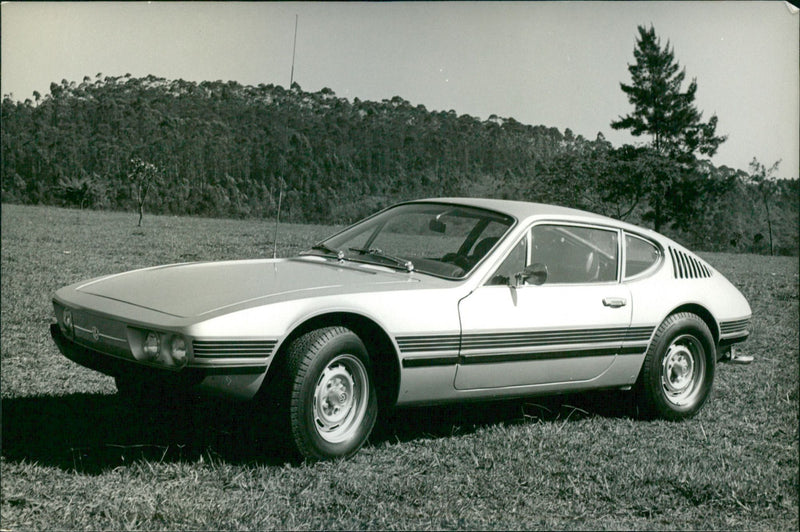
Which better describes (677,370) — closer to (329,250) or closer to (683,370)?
(683,370)

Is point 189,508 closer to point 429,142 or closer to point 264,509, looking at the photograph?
point 264,509

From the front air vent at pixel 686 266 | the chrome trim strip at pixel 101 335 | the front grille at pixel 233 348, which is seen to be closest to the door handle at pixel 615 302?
the front air vent at pixel 686 266

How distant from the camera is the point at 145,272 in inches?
197

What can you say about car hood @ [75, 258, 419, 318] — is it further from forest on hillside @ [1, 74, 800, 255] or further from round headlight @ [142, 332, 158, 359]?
forest on hillside @ [1, 74, 800, 255]

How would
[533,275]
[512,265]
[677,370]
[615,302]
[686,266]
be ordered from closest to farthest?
1. [533,275]
2. [512,265]
3. [615,302]
4. [677,370]
5. [686,266]

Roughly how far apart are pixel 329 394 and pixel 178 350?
79 centimetres

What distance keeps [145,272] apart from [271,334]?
1.35 meters

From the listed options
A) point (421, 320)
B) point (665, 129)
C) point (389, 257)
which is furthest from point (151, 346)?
point (665, 129)

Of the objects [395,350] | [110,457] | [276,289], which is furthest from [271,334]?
[110,457]

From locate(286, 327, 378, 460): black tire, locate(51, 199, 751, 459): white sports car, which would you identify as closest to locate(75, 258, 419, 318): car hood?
locate(51, 199, 751, 459): white sports car

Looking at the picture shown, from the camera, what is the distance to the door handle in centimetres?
536

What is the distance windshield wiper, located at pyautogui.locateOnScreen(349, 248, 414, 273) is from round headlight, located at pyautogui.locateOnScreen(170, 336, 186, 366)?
1.51m

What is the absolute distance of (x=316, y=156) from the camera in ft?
173

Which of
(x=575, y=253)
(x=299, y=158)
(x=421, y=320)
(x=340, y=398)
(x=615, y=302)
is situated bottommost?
(x=340, y=398)
